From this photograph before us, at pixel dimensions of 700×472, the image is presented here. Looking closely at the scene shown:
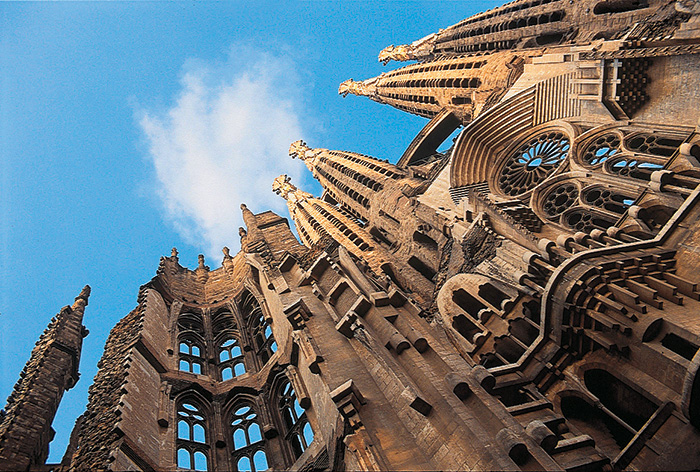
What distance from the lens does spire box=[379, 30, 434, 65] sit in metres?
60.4

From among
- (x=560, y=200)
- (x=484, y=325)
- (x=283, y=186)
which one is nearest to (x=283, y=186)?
(x=283, y=186)

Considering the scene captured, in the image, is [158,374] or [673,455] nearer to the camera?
[673,455]

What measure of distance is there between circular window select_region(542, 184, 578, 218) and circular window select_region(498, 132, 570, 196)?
1563 millimetres

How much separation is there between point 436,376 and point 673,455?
471 centimetres

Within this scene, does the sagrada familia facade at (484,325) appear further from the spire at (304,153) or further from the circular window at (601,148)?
the spire at (304,153)

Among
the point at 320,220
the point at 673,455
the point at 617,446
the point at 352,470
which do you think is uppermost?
the point at 320,220

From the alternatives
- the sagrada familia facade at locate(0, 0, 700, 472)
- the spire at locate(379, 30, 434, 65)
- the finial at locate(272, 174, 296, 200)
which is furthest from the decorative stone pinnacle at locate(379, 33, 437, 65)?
the sagrada familia facade at locate(0, 0, 700, 472)

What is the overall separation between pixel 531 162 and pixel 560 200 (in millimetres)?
4271

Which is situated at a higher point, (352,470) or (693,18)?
(693,18)

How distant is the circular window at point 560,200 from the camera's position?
2092 cm

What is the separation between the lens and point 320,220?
47.3m

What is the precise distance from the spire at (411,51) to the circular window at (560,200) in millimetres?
41104

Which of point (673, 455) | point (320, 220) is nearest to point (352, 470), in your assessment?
point (673, 455)

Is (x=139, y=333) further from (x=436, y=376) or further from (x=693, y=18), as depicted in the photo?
(x=693, y=18)
